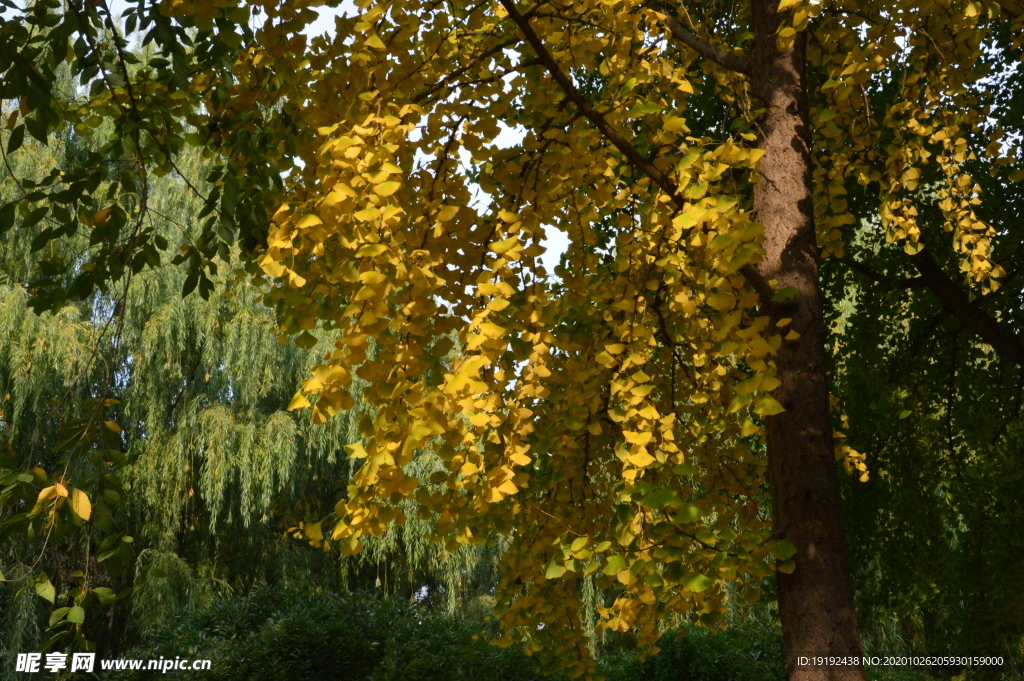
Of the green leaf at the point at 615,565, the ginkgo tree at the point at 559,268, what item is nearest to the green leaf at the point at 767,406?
the ginkgo tree at the point at 559,268

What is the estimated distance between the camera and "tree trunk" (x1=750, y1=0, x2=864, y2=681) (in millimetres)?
2266

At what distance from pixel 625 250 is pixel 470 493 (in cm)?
90

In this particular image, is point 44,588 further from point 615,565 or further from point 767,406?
point 767,406

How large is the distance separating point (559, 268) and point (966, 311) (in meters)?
2.74

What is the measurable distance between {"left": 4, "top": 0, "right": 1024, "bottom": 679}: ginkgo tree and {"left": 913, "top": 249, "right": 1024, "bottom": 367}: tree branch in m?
1.17

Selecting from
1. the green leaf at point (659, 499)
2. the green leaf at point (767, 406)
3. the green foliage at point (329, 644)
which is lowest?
the green foliage at point (329, 644)

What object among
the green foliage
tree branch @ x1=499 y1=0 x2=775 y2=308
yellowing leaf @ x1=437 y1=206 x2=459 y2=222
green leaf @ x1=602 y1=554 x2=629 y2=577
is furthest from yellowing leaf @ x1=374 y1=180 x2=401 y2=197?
the green foliage

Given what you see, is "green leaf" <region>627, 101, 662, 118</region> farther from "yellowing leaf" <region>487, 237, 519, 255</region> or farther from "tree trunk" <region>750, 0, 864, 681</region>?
"tree trunk" <region>750, 0, 864, 681</region>

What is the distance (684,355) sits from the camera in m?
3.72

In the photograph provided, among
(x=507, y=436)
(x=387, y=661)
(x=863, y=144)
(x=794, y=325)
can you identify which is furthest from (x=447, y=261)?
(x=387, y=661)

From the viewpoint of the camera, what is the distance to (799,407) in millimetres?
2465

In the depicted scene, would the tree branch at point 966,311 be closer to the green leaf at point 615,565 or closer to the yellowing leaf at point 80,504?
the green leaf at point 615,565

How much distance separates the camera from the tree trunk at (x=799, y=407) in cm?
227

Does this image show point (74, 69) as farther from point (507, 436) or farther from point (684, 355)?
point (684, 355)
